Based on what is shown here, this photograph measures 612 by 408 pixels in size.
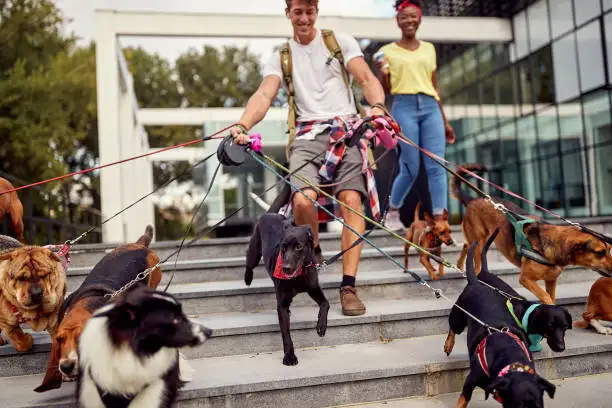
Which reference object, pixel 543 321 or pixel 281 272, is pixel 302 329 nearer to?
pixel 281 272

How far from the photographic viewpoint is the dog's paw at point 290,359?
2967mm

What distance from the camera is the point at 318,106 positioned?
12.3 ft

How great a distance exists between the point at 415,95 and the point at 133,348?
3576mm

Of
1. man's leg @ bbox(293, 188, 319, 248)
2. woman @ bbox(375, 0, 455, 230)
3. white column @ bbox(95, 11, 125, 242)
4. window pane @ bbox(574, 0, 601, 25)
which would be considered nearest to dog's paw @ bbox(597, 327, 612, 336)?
woman @ bbox(375, 0, 455, 230)

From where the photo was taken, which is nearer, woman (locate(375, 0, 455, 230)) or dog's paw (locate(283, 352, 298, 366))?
dog's paw (locate(283, 352, 298, 366))

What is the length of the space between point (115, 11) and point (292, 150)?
22.4 feet

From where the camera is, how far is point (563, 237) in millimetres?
3506

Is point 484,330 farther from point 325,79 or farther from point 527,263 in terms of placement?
point 325,79

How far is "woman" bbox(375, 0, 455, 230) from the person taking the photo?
189 inches

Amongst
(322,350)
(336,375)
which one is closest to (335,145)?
(322,350)

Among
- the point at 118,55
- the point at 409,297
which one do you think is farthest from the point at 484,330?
the point at 118,55

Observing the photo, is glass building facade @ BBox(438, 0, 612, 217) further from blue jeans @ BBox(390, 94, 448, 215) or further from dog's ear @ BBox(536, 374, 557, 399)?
dog's ear @ BBox(536, 374, 557, 399)

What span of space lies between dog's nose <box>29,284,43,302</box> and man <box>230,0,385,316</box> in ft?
5.23

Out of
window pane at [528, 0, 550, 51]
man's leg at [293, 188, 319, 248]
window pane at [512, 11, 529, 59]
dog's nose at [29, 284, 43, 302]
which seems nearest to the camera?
dog's nose at [29, 284, 43, 302]
